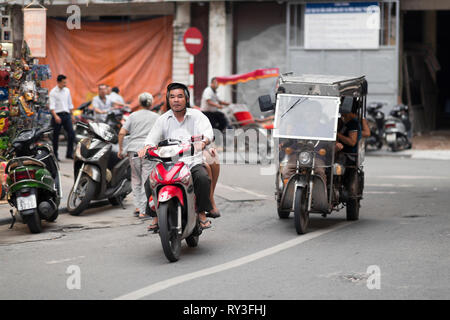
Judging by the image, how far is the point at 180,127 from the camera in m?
8.70

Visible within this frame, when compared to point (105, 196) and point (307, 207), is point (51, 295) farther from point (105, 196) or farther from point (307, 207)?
point (105, 196)

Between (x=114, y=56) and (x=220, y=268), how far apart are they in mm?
18486

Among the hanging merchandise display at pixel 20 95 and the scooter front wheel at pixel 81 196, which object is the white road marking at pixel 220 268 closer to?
the scooter front wheel at pixel 81 196

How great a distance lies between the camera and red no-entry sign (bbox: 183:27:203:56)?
22.2 m

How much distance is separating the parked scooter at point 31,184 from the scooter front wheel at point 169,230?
2.37 m

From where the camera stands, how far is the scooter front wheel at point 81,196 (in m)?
11.4

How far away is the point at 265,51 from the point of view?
78.6ft

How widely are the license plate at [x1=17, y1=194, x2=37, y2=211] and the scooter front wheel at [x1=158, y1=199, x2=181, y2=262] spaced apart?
2371 millimetres

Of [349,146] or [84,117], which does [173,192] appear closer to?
[349,146]

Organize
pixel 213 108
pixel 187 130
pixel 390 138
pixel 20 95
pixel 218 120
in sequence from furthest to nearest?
pixel 213 108, pixel 218 120, pixel 390 138, pixel 20 95, pixel 187 130

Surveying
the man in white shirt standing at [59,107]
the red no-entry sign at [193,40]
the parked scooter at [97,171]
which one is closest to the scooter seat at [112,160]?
the parked scooter at [97,171]

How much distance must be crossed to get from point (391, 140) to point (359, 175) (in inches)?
377

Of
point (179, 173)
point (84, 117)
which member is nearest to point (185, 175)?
point (179, 173)

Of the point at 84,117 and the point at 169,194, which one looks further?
the point at 84,117
